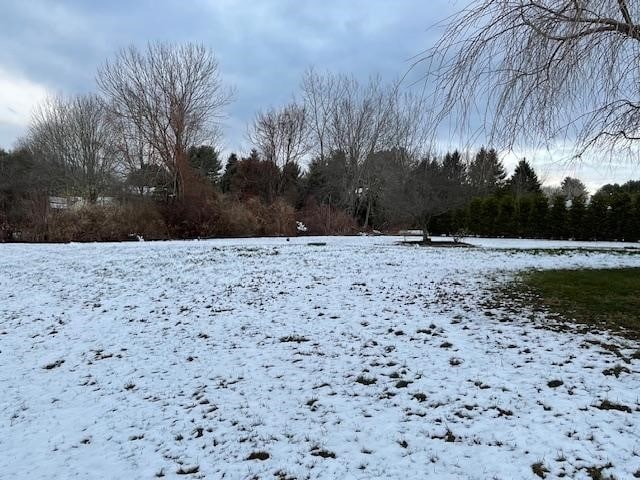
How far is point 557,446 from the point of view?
106 inches

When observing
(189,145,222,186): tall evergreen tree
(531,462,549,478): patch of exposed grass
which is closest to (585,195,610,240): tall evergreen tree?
(531,462,549,478): patch of exposed grass

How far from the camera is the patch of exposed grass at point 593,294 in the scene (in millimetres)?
5285

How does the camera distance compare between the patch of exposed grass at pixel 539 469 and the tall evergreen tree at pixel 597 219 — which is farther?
the tall evergreen tree at pixel 597 219

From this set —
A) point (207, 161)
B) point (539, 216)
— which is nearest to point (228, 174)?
point (207, 161)

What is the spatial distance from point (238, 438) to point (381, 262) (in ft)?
25.5

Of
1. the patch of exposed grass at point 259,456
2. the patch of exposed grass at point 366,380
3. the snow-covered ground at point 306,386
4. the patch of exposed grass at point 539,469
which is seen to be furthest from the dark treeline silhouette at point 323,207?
the patch of exposed grass at point 259,456

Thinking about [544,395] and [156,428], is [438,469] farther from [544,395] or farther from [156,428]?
[156,428]

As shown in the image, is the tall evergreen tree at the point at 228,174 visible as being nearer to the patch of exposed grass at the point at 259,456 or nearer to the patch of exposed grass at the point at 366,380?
the patch of exposed grass at the point at 366,380

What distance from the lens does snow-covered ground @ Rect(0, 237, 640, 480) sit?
9.10 ft

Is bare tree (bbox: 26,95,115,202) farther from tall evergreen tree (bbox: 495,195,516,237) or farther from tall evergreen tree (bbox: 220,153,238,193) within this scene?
tall evergreen tree (bbox: 495,195,516,237)

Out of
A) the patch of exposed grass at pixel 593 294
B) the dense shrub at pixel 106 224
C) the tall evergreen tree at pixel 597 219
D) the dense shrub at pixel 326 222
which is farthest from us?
the dense shrub at pixel 326 222

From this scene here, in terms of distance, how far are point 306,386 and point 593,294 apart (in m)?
5.12

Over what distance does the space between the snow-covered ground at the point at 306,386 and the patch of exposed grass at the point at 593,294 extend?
654mm

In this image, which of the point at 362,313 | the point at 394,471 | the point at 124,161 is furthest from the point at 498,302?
the point at 124,161
